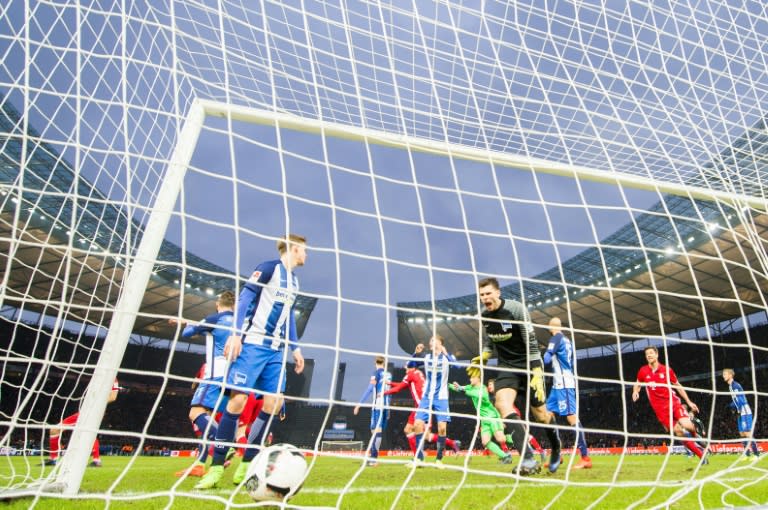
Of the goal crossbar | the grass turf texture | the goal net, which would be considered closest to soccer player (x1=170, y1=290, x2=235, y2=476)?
→ the goal net

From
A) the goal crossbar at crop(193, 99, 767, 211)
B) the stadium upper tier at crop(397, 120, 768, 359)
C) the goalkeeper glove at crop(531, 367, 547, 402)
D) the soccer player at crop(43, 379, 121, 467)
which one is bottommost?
the soccer player at crop(43, 379, 121, 467)

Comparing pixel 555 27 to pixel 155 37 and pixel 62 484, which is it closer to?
pixel 155 37

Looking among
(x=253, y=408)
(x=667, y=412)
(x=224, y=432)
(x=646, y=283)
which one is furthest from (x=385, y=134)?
(x=646, y=283)

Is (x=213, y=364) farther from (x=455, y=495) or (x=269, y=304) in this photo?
(x=455, y=495)

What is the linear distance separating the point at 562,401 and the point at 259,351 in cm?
393

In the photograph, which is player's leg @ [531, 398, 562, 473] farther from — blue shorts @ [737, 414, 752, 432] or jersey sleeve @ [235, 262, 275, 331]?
blue shorts @ [737, 414, 752, 432]

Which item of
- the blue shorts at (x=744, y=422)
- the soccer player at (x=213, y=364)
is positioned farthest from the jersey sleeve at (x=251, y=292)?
the blue shorts at (x=744, y=422)

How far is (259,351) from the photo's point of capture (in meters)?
3.23

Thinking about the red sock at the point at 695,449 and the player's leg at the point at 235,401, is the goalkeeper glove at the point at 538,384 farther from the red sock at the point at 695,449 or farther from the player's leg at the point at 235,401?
the red sock at the point at 695,449

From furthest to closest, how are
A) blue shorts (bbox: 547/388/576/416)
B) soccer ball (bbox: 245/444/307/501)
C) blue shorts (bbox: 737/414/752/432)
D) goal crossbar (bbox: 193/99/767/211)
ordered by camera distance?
blue shorts (bbox: 737/414/752/432) → blue shorts (bbox: 547/388/576/416) → goal crossbar (bbox: 193/99/767/211) → soccer ball (bbox: 245/444/307/501)

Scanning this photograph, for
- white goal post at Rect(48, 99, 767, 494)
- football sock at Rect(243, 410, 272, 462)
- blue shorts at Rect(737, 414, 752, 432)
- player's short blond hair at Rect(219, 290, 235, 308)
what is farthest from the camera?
blue shorts at Rect(737, 414, 752, 432)

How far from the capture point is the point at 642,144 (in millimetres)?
4539

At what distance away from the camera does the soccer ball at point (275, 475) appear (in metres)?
2.23

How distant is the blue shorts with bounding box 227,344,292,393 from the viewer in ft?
10.3
